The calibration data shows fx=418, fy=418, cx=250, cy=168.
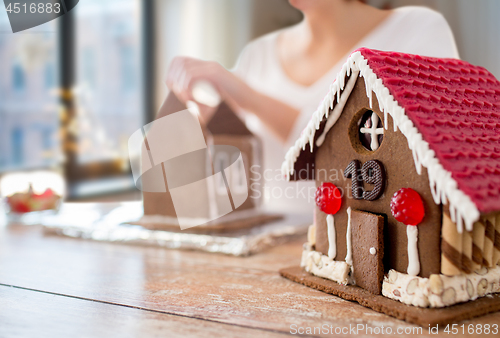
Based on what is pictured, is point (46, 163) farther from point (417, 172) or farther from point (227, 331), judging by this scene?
point (417, 172)

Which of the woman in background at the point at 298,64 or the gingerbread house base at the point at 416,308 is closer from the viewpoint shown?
the gingerbread house base at the point at 416,308

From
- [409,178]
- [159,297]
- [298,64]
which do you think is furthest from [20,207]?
[409,178]

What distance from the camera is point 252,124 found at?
1.22 m

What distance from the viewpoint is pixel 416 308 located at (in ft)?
2.09

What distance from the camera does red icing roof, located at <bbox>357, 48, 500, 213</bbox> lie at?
1.92ft

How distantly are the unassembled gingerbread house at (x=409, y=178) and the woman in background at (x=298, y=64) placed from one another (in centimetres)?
24

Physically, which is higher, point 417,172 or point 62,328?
point 417,172

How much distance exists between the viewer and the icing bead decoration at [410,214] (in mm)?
638

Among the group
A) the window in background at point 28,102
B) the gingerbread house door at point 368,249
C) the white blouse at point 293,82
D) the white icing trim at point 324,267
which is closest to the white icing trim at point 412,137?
the gingerbread house door at point 368,249

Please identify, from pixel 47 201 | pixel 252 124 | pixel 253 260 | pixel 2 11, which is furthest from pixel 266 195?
pixel 2 11

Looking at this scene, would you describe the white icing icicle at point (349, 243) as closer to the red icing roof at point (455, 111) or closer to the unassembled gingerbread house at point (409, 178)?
the unassembled gingerbread house at point (409, 178)

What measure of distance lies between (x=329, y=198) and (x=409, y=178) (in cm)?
16

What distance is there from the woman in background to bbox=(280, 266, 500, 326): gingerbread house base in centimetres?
47

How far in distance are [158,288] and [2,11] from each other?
1592mm
